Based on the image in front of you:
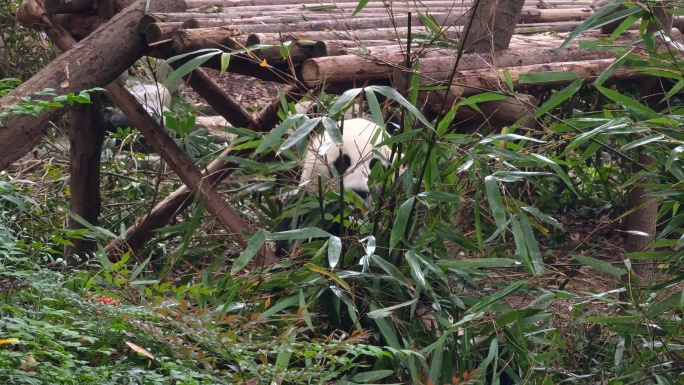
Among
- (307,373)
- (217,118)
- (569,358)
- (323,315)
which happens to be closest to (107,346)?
(307,373)

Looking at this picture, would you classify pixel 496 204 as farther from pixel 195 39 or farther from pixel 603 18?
pixel 195 39

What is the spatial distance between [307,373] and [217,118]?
5.25 meters

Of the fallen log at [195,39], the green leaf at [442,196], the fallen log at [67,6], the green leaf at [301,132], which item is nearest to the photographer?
the green leaf at [301,132]

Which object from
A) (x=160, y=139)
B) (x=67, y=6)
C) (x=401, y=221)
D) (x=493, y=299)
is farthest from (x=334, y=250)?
(x=67, y=6)

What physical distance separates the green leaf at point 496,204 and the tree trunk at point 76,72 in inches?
55.5

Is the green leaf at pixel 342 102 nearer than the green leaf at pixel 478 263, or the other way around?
the green leaf at pixel 342 102

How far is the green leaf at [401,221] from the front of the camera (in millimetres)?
2404

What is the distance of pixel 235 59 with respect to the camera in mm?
3447

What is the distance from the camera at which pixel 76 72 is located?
3102mm

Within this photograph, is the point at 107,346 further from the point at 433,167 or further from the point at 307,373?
the point at 433,167

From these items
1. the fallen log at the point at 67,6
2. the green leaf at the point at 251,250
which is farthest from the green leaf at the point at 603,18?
the fallen log at the point at 67,6

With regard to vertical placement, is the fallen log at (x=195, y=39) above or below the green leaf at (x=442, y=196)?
above

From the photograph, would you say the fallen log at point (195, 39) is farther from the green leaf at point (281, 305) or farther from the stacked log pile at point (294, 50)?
the green leaf at point (281, 305)

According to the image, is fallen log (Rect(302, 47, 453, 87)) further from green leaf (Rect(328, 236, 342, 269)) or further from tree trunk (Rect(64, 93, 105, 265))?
tree trunk (Rect(64, 93, 105, 265))
